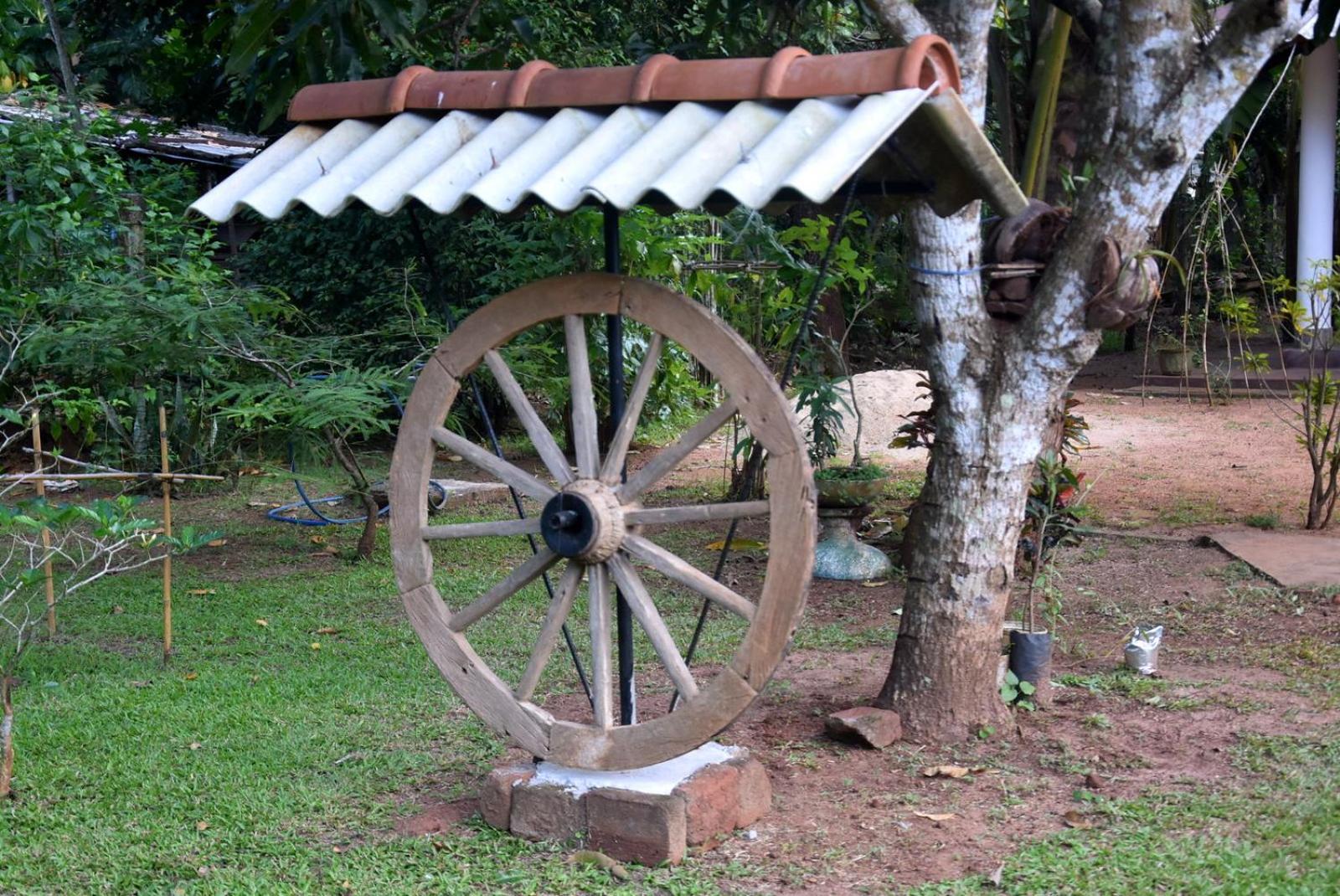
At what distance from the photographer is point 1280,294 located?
1545 cm

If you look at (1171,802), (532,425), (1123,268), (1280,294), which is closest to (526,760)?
(532,425)

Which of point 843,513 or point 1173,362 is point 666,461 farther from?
point 1173,362

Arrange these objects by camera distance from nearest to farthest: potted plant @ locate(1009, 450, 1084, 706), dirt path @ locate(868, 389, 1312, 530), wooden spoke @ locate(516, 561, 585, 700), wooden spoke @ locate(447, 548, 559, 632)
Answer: wooden spoke @ locate(516, 561, 585, 700)
wooden spoke @ locate(447, 548, 559, 632)
potted plant @ locate(1009, 450, 1084, 706)
dirt path @ locate(868, 389, 1312, 530)

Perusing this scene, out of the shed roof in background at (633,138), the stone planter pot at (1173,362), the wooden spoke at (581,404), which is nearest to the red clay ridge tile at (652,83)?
the shed roof in background at (633,138)

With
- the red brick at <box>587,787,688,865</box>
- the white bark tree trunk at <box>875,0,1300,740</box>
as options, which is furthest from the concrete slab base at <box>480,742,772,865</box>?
the white bark tree trunk at <box>875,0,1300,740</box>

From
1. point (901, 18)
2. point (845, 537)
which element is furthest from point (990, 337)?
point (845, 537)

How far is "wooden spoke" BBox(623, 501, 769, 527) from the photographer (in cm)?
317

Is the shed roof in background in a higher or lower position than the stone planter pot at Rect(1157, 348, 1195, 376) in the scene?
higher

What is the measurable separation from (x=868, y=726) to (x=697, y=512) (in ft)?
4.32

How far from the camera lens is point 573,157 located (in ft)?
10.2

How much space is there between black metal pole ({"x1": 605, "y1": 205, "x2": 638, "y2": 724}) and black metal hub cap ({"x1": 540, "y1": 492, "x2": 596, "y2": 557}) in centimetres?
23

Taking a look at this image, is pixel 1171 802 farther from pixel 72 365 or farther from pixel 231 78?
pixel 231 78

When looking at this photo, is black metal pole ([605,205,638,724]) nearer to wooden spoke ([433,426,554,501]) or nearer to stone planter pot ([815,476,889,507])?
wooden spoke ([433,426,554,501])

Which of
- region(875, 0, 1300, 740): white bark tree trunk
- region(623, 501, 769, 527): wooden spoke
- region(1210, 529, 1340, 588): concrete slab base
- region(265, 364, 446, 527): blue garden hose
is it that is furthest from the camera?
region(265, 364, 446, 527): blue garden hose
